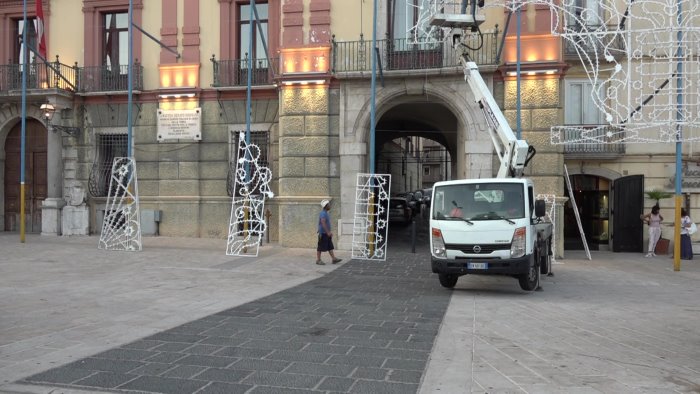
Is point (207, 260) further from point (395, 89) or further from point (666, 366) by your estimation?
point (666, 366)

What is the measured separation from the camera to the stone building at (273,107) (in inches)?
677

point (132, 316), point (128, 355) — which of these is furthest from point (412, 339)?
point (132, 316)

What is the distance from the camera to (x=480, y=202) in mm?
10906

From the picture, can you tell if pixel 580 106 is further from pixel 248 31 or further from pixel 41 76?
pixel 41 76

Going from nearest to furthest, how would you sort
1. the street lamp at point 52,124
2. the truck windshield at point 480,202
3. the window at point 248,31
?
the truck windshield at point 480,202
the street lamp at point 52,124
the window at point 248,31

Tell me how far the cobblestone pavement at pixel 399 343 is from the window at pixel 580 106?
8308 millimetres

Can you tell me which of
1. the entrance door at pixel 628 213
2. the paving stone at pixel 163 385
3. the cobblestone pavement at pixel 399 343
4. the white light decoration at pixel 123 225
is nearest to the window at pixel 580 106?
the entrance door at pixel 628 213

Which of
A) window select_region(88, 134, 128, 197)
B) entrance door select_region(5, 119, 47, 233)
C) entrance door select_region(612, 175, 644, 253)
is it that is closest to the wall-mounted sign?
window select_region(88, 134, 128, 197)

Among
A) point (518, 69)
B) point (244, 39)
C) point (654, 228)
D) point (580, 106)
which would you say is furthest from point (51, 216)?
point (654, 228)

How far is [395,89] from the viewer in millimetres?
17719

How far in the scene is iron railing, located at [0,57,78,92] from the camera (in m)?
20.7

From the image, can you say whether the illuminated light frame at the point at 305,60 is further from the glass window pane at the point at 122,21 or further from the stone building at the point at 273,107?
the glass window pane at the point at 122,21

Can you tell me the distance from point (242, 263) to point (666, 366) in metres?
10.8

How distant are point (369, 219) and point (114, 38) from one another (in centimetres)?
1216
